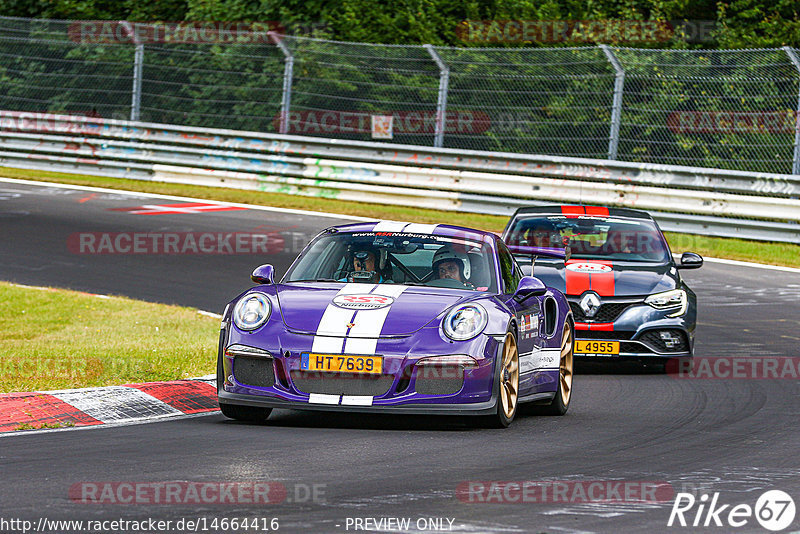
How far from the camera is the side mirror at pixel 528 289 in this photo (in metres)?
8.77

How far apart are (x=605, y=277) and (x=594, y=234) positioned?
1581 millimetres

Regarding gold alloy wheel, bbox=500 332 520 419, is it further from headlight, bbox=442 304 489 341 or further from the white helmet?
the white helmet

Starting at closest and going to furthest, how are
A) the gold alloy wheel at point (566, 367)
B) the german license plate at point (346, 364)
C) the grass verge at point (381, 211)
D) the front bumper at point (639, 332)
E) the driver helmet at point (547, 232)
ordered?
1. the german license plate at point (346, 364)
2. the gold alloy wheel at point (566, 367)
3. the front bumper at point (639, 332)
4. the driver helmet at point (547, 232)
5. the grass verge at point (381, 211)

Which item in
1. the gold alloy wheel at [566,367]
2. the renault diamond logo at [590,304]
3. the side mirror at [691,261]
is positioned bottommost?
the gold alloy wheel at [566,367]

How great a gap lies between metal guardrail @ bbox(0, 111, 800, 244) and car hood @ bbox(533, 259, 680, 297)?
801cm

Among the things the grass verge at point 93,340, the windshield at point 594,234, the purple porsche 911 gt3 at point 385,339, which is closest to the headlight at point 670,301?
the windshield at point 594,234

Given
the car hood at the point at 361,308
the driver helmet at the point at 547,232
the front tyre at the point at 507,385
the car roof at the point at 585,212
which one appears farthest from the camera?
the car roof at the point at 585,212

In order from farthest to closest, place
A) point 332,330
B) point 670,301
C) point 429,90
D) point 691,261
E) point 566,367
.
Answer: point 429,90 < point 691,261 < point 670,301 < point 566,367 < point 332,330

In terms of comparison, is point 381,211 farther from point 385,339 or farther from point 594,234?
point 385,339

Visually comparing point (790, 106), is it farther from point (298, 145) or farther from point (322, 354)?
point (322, 354)

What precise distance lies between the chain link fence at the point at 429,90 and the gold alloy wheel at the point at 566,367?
35.3 feet

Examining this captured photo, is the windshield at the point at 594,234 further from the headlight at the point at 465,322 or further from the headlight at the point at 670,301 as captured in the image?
the headlight at the point at 465,322

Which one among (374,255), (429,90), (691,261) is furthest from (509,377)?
(429,90)

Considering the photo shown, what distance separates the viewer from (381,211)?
2211 centimetres
